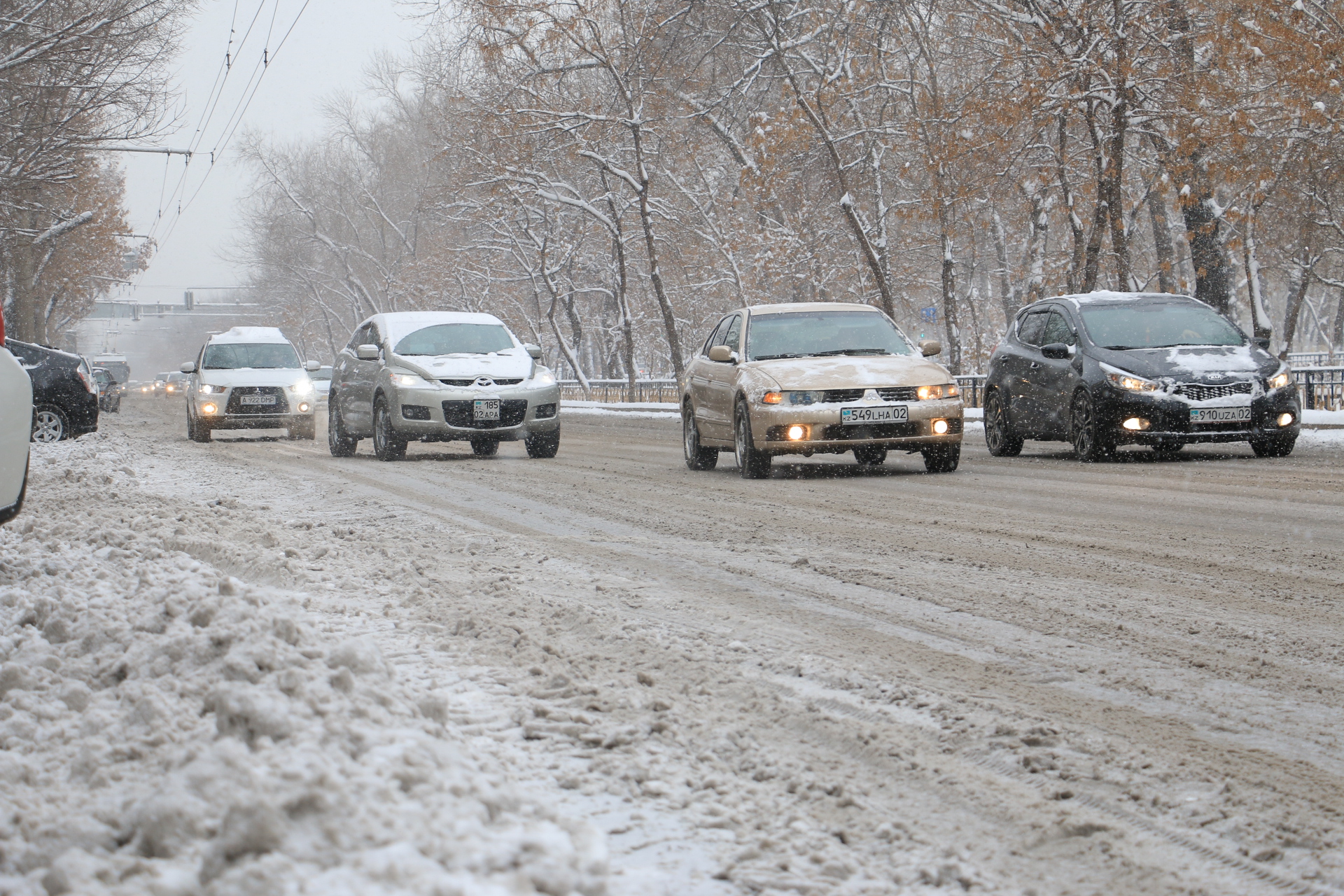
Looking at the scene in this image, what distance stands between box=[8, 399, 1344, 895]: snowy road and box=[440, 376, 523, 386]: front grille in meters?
5.66

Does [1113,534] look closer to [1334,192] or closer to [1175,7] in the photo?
[1175,7]

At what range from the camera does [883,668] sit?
14.3ft

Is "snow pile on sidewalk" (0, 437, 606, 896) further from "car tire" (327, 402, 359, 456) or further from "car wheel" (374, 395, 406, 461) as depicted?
"car tire" (327, 402, 359, 456)

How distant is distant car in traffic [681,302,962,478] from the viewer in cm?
1171

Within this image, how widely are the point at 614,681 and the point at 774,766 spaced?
96cm

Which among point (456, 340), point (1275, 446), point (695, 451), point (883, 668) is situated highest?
point (456, 340)

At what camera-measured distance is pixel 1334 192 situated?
34.7m

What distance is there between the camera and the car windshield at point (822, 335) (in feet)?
41.5

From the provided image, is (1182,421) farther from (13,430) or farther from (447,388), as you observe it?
(13,430)

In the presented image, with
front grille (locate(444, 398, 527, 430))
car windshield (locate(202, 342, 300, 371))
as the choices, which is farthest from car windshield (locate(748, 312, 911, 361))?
car windshield (locate(202, 342, 300, 371))

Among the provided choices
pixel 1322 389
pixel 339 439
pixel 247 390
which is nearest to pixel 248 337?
pixel 247 390

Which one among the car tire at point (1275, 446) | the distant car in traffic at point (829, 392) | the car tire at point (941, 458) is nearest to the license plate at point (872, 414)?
the distant car in traffic at point (829, 392)

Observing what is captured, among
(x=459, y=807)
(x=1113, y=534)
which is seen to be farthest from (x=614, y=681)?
(x=1113, y=534)

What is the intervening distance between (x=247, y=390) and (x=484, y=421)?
7.32 metres
